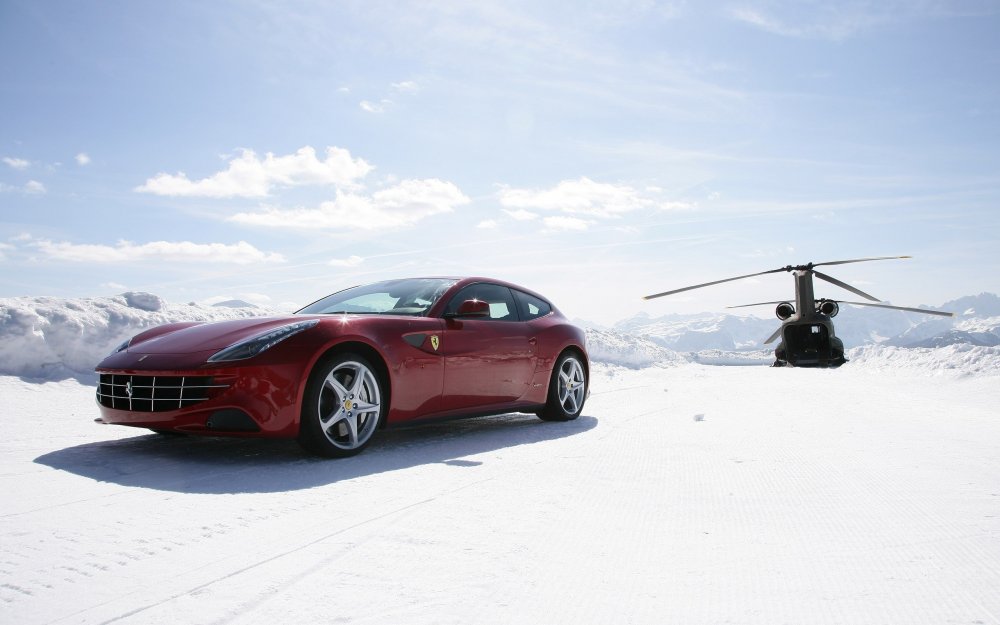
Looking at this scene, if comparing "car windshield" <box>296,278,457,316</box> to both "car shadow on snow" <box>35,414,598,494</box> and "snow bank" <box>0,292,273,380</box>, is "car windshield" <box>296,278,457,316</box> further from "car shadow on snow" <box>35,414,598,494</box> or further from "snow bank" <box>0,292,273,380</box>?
"snow bank" <box>0,292,273,380</box>

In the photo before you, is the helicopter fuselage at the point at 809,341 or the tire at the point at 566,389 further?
the helicopter fuselage at the point at 809,341

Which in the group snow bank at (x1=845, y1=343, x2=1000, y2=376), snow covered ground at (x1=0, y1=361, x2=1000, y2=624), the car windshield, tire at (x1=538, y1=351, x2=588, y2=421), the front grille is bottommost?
snow bank at (x1=845, y1=343, x2=1000, y2=376)

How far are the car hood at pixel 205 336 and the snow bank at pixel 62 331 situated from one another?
8.66 feet

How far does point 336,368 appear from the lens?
4.49m

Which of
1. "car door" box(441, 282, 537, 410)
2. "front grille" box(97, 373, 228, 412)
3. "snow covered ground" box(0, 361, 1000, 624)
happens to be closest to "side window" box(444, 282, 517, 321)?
"car door" box(441, 282, 537, 410)

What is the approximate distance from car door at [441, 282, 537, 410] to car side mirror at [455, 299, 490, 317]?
0.04 metres

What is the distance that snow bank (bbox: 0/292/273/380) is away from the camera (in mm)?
8219

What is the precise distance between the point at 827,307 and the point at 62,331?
16450 millimetres

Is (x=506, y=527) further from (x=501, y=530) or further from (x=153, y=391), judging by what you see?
(x=153, y=391)

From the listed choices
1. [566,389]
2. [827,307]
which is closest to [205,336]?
[566,389]

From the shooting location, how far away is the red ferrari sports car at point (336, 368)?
4.18 meters

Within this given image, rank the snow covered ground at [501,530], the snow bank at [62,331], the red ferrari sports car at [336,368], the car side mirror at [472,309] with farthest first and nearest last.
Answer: the snow bank at [62,331] → the car side mirror at [472,309] → the red ferrari sports car at [336,368] → the snow covered ground at [501,530]

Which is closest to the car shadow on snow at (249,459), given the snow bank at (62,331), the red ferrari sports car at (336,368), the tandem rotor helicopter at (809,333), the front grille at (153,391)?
the red ferrari sports car at (336,368)

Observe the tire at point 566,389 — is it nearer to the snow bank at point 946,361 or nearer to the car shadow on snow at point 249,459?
the car shadow on snow at point 249,459
